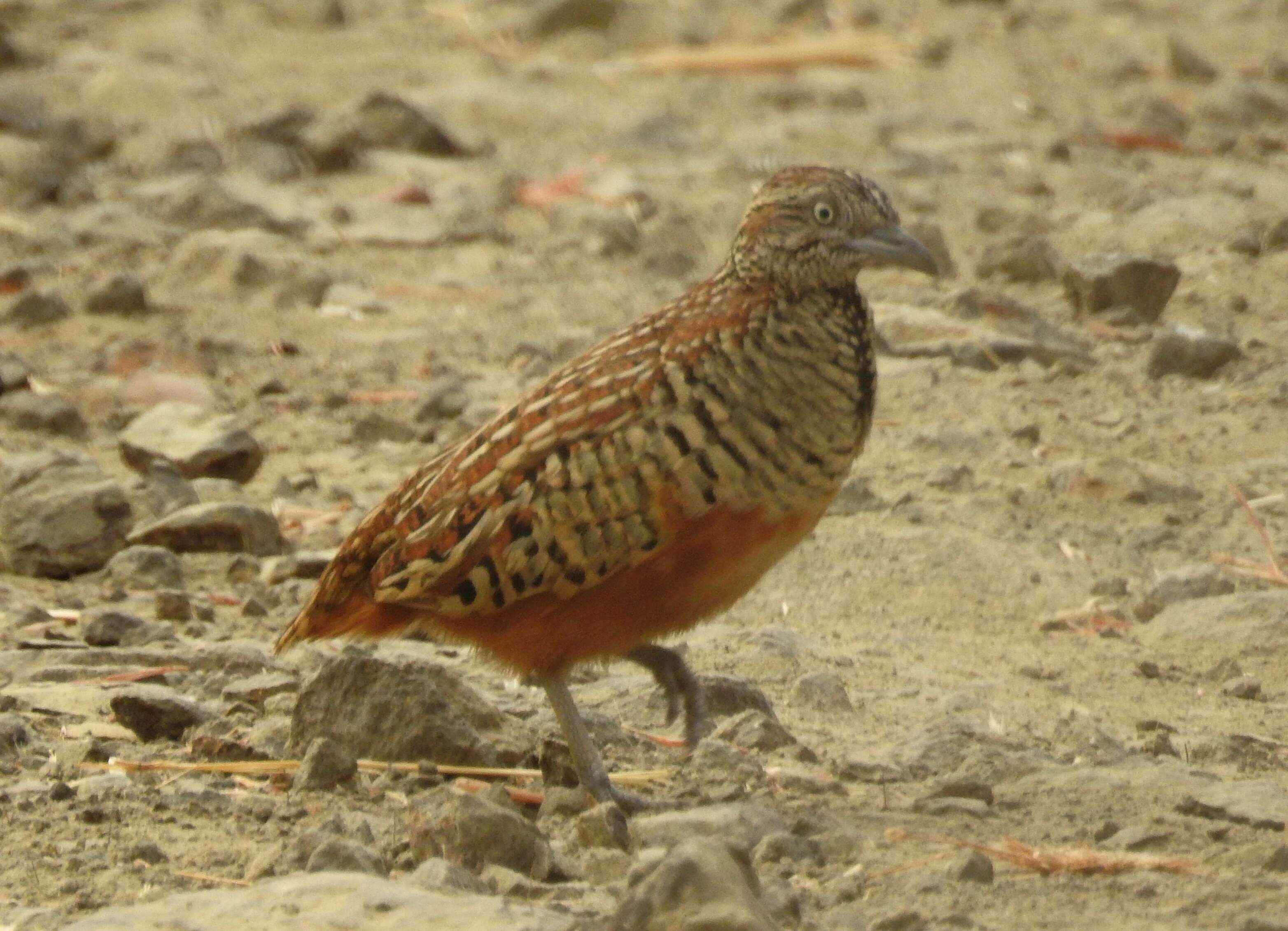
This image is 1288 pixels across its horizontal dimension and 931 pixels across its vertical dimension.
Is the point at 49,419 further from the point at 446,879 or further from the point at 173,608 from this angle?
the point at 446,879

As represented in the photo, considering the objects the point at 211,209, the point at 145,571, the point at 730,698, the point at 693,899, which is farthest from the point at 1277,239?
the point at 693,899

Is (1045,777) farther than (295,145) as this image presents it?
No

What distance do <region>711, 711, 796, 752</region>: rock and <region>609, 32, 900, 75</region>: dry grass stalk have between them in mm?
7156

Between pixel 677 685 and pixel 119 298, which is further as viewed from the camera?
pixel 119 298

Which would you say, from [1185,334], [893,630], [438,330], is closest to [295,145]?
[438,330]

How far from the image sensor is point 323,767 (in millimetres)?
4840

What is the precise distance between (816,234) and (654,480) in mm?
703

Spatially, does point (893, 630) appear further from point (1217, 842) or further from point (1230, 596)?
point (1217, 842)

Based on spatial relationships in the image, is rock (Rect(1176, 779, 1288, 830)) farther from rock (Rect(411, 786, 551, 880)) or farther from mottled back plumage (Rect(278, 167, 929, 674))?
rock (Rect(411, 786, 551, 880))

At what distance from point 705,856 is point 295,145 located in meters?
7.29

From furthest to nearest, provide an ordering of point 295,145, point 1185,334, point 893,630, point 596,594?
point 295,145, point 1185,334, point 893,630, point 596,594

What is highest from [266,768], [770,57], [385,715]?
[770,57]

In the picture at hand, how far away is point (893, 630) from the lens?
6180mm

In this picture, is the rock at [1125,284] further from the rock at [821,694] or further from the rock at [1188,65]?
the rock at [1188,65]
